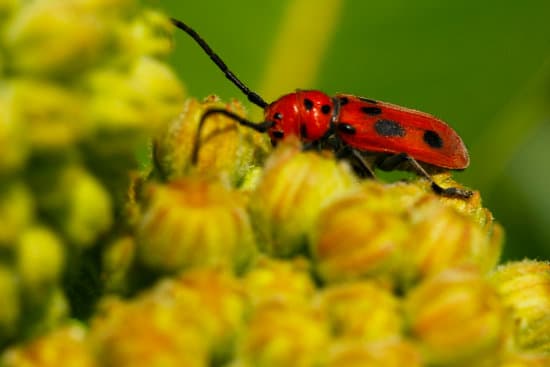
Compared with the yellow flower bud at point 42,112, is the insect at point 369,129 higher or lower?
lower

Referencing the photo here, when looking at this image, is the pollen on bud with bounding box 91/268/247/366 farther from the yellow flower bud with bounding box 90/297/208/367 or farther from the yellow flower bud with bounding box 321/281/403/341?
the yellow flower bud with bounding box 321/281/403/341

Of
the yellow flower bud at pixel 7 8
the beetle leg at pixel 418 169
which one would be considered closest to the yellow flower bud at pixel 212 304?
the yellow flower bud at pixel 7 8

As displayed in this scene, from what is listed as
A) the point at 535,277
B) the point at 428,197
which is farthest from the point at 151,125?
the point at 535,277

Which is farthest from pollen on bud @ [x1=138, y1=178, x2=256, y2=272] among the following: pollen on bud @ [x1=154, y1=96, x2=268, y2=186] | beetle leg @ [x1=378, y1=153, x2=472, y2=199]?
beetle leg @ [x1=378, y1=153, x2=472, y2=199]

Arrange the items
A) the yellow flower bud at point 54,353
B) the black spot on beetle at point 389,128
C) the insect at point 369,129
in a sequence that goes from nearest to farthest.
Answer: the yellow flower bud at point 54,353, the insect at point 369,129, the black spot on beetle at point 389,128

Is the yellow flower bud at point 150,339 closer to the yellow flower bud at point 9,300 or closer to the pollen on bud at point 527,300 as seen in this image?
the yellow flower bud at point 9,300

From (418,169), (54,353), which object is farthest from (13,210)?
(418,169)
